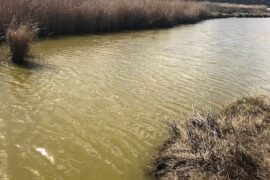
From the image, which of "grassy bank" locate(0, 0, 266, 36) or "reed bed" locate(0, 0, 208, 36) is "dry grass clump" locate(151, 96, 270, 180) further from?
"reed bed" locate(0, 0, 208, 36)

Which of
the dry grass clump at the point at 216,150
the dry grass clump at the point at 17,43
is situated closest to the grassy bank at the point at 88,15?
the dry grass clump at the point at 17,43

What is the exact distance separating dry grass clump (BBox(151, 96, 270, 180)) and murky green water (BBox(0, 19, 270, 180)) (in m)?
0.46

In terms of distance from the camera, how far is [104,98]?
28.5 feet

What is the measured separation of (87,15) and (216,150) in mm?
15064

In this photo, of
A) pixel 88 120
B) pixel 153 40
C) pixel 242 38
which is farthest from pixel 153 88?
pixel 242 38

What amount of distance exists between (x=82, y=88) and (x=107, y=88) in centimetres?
64

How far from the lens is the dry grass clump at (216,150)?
491 cm

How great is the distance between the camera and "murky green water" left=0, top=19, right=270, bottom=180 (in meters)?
5.72

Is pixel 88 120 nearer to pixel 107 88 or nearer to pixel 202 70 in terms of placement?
pixel 107 88

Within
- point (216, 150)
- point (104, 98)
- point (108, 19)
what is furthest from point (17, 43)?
point (108, 19)

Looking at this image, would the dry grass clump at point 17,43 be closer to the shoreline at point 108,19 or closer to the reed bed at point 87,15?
the shoreline at point 108,19

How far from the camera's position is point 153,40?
1858 cm

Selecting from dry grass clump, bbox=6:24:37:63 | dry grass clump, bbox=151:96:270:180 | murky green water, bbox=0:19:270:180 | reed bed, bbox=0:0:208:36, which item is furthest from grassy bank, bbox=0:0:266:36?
dry grass clump, bbox=151:96:270:180

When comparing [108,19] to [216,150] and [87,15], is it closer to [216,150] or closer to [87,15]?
[87,15]
